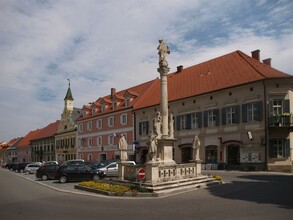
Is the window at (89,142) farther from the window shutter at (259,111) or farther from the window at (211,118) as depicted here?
the window shutter at (259,111)

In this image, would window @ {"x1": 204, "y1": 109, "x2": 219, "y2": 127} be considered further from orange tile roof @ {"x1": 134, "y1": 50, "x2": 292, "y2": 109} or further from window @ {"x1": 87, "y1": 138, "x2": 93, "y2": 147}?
window @ {"x1": 87, "y1": 138, "x2": 93, "y2": 147}

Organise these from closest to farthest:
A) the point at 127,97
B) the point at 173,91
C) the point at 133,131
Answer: the point at 173,91 → the point at 133,131 → the point at 127,97

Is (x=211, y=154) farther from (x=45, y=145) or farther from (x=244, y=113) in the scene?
(x=45, y=145)

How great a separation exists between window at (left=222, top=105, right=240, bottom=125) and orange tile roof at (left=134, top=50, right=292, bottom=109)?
7.29ft

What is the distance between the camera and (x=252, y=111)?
3119 centimetres

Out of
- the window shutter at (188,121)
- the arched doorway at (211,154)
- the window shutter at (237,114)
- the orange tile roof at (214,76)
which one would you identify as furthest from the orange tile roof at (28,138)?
the window shutter at (237,114)

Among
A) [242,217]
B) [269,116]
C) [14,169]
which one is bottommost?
[14,169]

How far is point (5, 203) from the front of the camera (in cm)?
1410

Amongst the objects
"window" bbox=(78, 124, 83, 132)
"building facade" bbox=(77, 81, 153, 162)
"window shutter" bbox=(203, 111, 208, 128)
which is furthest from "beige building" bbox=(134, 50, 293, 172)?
"window" bbox=(78, 124, 83, 132)

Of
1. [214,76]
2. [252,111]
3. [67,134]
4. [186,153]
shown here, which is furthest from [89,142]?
[252,111]

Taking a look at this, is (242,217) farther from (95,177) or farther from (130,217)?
(95,177)

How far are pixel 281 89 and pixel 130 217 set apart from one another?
23.9 meters

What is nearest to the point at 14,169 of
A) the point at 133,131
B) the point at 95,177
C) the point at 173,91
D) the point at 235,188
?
the point at 133,131

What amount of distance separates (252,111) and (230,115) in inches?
103
